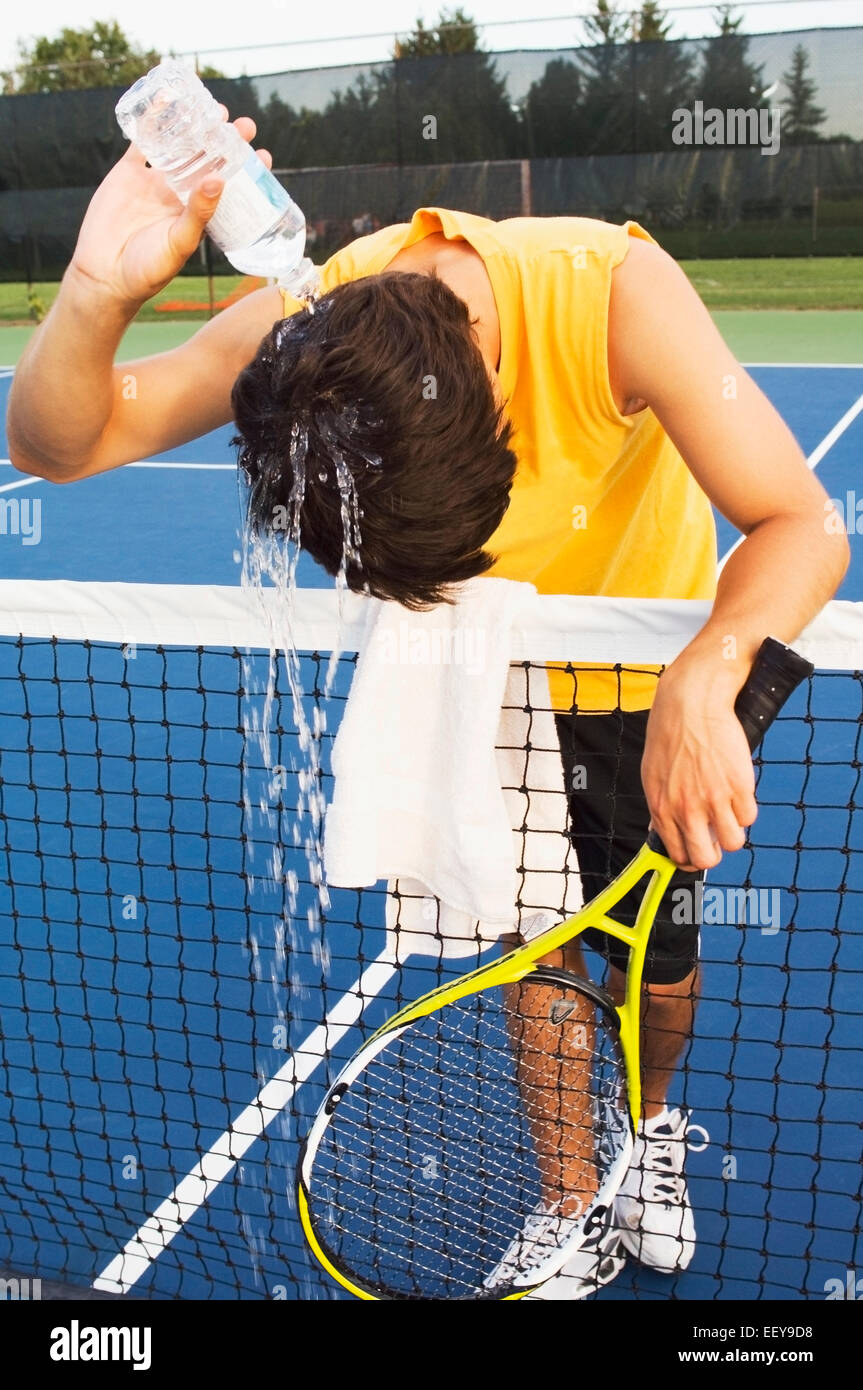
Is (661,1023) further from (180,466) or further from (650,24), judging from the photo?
(650,24)

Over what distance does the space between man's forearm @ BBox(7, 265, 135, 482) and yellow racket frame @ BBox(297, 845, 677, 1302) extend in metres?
0.84

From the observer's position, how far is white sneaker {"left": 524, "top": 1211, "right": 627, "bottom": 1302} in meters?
1.94

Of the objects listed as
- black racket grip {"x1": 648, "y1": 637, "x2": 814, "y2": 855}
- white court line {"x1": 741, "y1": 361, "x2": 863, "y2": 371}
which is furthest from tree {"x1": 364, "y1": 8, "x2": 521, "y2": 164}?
black racket grip {"x1": 648, "y1": 637, "x2": 814, "y2": 855}

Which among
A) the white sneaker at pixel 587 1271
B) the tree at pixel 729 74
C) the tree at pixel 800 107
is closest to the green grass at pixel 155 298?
the tree at pixel 729 74

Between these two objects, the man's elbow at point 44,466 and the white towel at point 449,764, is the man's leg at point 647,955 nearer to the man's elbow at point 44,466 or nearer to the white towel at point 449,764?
the white towel at point 449,764

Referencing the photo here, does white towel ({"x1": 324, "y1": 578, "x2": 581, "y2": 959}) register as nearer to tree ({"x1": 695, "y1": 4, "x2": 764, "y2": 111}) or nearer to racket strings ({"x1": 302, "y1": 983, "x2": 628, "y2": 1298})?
racket strings ({"x1": 302, "y1": 983, "x2": 628, "y2": 1298})

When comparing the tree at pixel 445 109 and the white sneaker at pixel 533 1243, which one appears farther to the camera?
the tree at pixel 445 109

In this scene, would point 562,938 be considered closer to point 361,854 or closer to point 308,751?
point 361,854

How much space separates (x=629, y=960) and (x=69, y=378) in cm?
98

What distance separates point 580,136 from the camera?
1262cm

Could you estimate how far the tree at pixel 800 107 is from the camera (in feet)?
38.7

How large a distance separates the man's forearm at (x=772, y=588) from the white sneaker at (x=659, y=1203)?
38.4 inches
